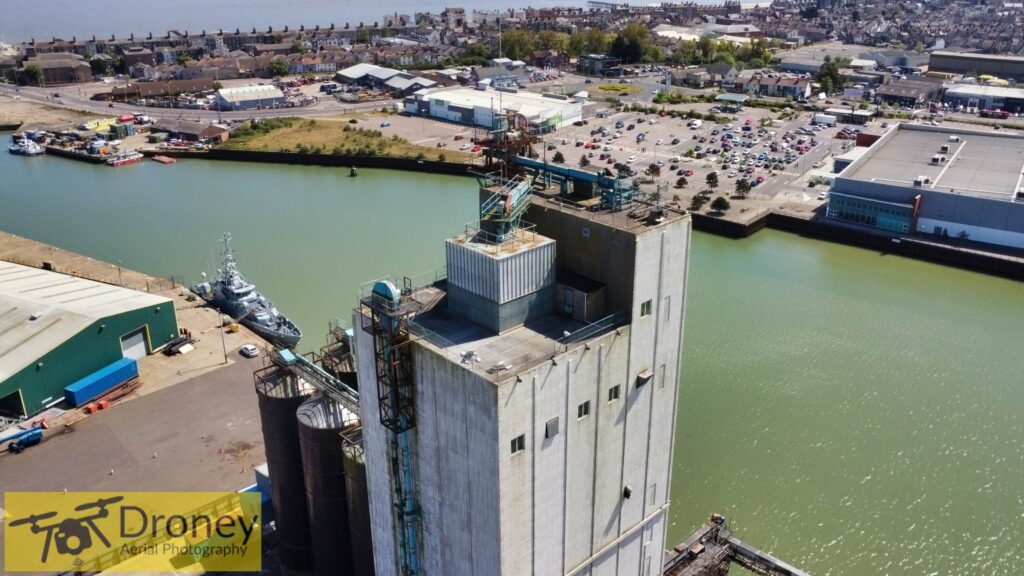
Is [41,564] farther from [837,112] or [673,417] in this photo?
[837,112]

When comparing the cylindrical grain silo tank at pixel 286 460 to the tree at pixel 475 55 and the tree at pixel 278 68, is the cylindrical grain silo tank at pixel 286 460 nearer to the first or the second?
the tree at pixel 278 68

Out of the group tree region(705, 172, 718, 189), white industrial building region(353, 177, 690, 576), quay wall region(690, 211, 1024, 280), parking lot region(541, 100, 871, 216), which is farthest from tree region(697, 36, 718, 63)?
white industrial building region(353, 177, 690, 576)

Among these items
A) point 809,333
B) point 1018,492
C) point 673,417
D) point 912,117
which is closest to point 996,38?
point 912,117

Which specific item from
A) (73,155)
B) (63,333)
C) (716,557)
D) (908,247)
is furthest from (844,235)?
(73,155)

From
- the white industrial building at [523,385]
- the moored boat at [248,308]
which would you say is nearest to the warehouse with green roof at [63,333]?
the moored boat at [248,308]

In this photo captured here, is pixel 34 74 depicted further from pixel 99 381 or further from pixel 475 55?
pixel 99 381

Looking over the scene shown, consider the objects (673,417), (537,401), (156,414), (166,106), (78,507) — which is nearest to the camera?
(537,401)
